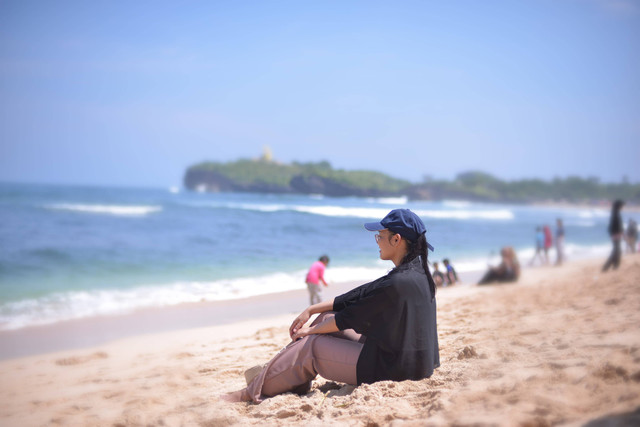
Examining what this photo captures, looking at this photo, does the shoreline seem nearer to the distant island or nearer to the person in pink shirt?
the person in pink shirt

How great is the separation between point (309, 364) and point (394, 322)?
0.68 metres

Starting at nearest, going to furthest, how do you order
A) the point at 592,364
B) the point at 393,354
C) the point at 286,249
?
the point at 592,364
the point at 393,354
the point at 286,249

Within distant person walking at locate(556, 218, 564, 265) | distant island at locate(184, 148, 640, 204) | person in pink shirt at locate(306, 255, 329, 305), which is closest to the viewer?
person in pink shirt at locate(306, 255, 329, 305)

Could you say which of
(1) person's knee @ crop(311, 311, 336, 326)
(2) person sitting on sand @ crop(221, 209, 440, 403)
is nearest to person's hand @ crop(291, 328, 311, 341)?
(2) person sitting on sand @ crop(221, 209, 440, 403)

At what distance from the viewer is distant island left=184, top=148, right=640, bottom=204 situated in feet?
29.0

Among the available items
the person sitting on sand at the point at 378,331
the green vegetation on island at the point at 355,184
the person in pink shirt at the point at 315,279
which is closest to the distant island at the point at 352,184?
the green vegetation on island at the point at 355,184

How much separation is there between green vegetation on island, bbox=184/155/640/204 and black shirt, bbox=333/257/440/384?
4625 millimetres

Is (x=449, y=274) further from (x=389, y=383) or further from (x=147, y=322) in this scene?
(x=389, y=383)

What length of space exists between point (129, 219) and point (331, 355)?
25951 millimetres

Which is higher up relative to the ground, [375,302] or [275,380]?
[375,302]

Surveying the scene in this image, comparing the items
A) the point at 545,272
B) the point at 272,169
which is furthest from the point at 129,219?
the point at 545,272

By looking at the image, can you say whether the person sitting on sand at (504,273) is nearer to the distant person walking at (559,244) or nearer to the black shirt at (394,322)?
the distant person walking at (559,244)

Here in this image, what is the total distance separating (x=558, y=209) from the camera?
166 feet

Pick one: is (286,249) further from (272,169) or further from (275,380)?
(275,380)
